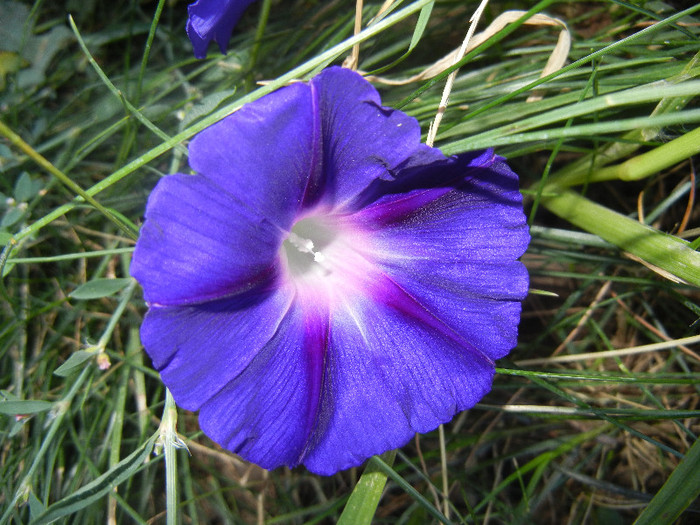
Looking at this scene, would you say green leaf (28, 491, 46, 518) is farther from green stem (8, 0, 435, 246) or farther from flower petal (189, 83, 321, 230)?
flower petal (189, 83, 321, 230)

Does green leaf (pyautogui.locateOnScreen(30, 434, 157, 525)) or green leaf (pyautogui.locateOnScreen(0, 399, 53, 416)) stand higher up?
green leaf (pyautogui.locateOnScreen(0, 399, 53, 416))

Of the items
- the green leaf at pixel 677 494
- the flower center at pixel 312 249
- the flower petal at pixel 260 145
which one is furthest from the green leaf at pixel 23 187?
the green leaf at pixel 677 494

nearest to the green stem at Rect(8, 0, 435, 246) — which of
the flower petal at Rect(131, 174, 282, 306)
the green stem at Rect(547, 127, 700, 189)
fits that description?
the flower petal at Rect(131, 174, 282, 306)

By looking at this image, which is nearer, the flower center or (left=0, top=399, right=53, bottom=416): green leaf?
(left=0, top=399, right=53, bottom=416): green leaf

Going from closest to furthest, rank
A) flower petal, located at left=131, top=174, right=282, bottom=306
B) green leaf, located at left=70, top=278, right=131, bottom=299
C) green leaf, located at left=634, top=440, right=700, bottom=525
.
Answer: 1. flower petal, located at left=131, top=174, right=282, bottom=306
2. green leaf, located at left=634, top=440, right=700, bottom=525
3. green leaf, located at left=70, top=278, right=131, bottom=299

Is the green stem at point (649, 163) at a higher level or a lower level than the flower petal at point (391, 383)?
higher

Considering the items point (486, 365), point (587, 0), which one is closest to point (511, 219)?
point (486, 365)

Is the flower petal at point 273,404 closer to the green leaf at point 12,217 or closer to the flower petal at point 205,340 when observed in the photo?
the flower petal at point 205,340
